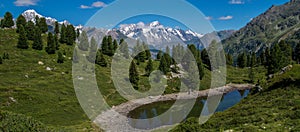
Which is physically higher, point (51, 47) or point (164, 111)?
point (51, 47)

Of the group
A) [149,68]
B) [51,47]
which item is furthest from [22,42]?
[149,68]

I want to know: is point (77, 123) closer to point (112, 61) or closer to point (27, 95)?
point (27, 95)

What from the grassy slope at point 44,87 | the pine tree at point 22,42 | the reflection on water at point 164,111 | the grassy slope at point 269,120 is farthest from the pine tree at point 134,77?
the grassy slope at point 269,120

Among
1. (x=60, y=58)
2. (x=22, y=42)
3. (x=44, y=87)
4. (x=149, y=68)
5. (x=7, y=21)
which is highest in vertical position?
(x=7, y=21)

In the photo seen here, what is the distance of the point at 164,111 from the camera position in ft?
285

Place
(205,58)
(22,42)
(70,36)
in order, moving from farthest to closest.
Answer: (205,58) < (70,36) < (22,42)

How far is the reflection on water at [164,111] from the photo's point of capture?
6950cm

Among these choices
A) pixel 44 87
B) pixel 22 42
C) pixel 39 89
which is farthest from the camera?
pixel 22 42

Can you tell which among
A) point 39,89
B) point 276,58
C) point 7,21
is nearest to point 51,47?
point 7,21

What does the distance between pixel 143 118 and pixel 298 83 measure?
41.0 m

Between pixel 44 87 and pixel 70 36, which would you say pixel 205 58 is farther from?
pixel 44 87

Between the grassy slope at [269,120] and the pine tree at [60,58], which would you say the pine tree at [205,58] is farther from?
the grassy slope at [269,120]

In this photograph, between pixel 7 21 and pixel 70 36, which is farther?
pixel 70 36

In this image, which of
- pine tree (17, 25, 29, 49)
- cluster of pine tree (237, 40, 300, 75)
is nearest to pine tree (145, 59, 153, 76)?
cluster of pine tree (237, 40, 300, 75)
